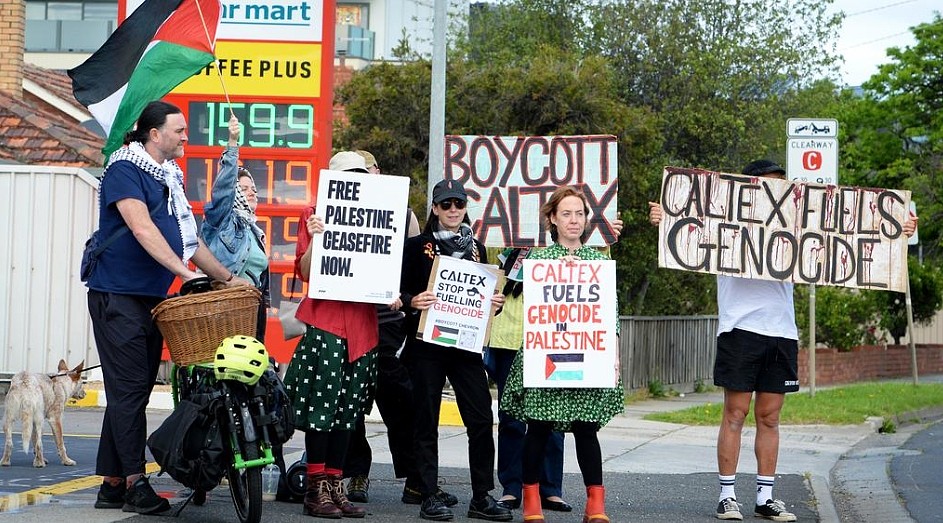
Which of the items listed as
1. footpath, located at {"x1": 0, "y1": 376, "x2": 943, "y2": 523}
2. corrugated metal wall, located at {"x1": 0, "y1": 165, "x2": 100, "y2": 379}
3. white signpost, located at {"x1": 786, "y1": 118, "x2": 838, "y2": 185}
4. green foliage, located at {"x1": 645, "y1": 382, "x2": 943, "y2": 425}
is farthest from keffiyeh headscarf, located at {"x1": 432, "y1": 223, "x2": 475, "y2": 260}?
white signpost, located at {"x1": 786, "y1": 118, "x2": 838, "y2": 185}

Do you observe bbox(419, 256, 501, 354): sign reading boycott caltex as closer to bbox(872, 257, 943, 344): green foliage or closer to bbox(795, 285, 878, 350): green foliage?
bbox(795, 285, 878, 350): green foliage

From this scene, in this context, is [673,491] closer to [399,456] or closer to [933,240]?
[399,456]

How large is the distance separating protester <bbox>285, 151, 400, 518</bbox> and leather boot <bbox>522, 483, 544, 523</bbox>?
896 millimetres

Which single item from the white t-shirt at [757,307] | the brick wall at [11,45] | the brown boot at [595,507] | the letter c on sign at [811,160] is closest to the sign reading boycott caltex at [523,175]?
the white t-shirt at [757,307]

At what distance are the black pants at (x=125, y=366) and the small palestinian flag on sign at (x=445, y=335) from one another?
1.51 metres

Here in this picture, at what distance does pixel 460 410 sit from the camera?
26.0 feet

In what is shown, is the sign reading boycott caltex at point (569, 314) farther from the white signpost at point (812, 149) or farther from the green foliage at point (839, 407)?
the white signpost at point (812, 149)

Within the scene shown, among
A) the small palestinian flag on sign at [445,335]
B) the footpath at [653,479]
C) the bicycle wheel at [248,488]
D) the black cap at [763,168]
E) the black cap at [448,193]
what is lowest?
the footpath at [653,479]

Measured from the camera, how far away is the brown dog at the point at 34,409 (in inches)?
358

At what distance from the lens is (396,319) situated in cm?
837

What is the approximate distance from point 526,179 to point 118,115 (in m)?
2.78

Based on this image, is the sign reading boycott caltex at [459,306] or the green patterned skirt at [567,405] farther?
the sign reading boycott caltex at [459,306]

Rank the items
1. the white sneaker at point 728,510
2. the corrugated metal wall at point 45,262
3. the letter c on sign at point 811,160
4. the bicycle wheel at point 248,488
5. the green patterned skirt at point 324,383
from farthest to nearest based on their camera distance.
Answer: the letter c on sign at point 811,160, the corrugated metal wall at point 45,262, the white sneaker at point 728,510, the green patterned skirt at point 324,383, the bicycle wheel at point 248,488

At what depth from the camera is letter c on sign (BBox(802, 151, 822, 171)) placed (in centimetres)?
1623
